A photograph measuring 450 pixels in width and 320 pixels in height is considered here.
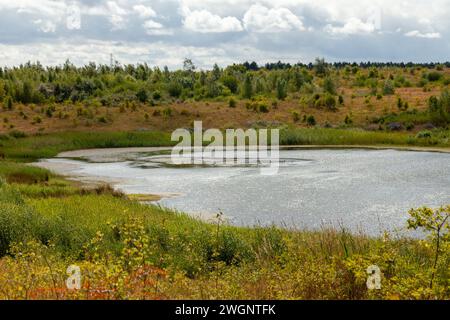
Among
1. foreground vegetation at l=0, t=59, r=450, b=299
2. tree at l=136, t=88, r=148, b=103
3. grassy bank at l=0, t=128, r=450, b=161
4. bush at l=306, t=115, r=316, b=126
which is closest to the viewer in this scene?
foreground vegetation at l=0, t=59, r=450, b=299

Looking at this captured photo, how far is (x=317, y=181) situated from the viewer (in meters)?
31.5

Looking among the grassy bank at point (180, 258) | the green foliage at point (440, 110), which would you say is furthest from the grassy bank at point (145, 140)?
the grassy bank at point (180, 258)

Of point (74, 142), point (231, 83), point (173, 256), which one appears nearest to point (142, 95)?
point (231, 83)

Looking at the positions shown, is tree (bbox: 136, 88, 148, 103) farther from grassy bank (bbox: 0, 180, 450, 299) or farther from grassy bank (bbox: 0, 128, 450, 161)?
grassy bank (bbox: 0, 180, 450, 299)

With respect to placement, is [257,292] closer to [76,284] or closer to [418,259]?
[76,284]

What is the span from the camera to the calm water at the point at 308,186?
22297 millimetres

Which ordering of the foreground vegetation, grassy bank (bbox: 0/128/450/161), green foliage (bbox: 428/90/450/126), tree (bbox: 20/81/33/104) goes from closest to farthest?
the foreground vegetation
grassy bank (bbox: 0/128/450/161)
green foliage (bbox: 428/90/450/126)
tree (bbox: 20/81/33/104)

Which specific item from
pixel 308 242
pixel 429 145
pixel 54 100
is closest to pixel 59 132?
pixel 54 100

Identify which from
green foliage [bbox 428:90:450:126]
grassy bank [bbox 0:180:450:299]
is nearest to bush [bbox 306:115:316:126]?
green foliage [bbox 428:90:450:126]

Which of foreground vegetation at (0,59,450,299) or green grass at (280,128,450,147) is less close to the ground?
foreground vegetation at (0,59,450,299)

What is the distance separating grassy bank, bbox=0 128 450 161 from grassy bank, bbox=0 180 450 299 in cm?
2907

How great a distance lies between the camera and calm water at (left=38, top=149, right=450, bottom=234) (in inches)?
878

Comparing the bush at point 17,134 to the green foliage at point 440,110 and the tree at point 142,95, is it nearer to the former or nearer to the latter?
the tree at point 142,95
